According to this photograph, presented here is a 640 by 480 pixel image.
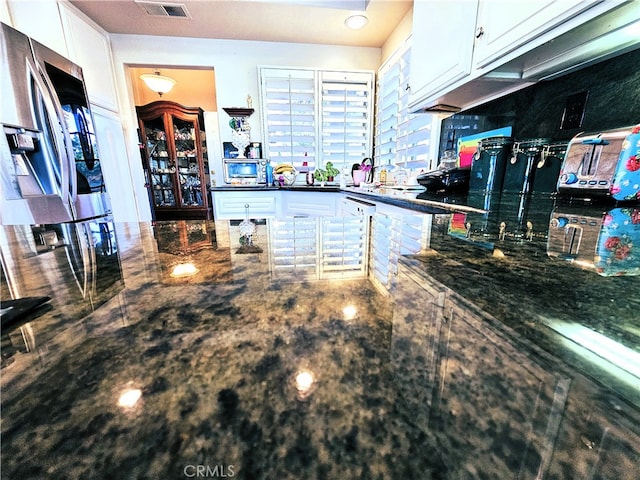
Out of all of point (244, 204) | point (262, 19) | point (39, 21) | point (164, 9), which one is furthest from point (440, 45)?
point (39, 21)

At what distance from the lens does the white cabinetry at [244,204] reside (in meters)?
2.76

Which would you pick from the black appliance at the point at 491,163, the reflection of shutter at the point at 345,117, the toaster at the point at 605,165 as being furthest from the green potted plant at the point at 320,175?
Answer: the toaster at the point at 605,165

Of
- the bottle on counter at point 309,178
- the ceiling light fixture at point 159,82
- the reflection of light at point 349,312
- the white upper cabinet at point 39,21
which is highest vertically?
the white upper cabinet at point 39,21

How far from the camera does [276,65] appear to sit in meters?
3.14

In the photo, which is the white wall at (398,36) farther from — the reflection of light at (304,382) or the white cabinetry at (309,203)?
the reflection of light at (304,382)

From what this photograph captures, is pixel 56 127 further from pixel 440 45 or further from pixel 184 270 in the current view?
pixel 440 45

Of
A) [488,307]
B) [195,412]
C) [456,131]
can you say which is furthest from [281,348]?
[456,131]

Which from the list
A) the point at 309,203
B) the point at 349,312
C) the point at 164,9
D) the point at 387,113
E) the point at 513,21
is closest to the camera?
the point at 349,312

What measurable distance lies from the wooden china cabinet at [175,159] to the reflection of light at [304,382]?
421 centimetres

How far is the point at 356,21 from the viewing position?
2.61 metres

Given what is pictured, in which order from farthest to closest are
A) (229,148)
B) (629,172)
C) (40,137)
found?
(229,148)
(40,137)
(629,172)

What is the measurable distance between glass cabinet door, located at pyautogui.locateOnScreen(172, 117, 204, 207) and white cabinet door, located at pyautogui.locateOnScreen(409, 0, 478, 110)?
320cm

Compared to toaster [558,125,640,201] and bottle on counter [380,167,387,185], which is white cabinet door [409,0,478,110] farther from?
bottle on counter [380,167,387,185]

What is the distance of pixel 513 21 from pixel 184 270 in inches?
56.6
